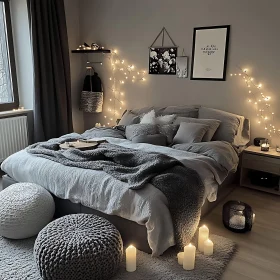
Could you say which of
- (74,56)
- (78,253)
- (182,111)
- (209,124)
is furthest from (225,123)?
(74,56)

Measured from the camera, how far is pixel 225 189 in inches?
128

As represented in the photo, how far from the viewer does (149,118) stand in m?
3.58

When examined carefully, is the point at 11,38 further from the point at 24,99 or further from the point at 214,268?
Answer: the point at 214,268

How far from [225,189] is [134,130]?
1193mm

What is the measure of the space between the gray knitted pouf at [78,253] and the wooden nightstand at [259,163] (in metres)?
1.93

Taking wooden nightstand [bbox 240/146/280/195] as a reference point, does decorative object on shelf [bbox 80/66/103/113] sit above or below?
above

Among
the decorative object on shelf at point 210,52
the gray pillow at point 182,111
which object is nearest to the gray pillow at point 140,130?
the gray pillow at point 182,111

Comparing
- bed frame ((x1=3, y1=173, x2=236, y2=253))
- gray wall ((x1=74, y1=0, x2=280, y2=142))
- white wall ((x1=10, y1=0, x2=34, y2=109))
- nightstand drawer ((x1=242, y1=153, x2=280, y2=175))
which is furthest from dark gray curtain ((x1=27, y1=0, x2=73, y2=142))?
nightstand drawer ((x1=242, y1=153, x2=280, y2=175))

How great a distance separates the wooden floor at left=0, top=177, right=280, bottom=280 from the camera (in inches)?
80.0

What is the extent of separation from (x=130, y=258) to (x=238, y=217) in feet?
3.49

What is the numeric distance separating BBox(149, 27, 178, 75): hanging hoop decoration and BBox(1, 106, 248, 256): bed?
135cm

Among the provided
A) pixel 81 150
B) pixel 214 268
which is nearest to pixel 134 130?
pixel 81 150

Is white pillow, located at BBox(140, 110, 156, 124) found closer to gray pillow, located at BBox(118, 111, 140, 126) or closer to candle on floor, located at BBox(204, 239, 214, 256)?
gray pillow, located at BBox(118, 111, 140, 126)

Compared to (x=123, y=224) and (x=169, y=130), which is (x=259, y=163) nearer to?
(x=169, y=130)
